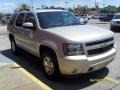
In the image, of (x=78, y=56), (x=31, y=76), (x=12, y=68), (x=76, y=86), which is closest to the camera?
(x=78, y=56)

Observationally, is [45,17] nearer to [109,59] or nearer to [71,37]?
[71,37]

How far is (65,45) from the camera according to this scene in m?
5.31

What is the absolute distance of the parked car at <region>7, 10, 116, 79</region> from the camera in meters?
5.27

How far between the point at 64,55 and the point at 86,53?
51 cm

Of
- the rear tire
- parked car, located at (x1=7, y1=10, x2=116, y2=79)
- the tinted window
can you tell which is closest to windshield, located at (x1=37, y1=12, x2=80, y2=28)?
parked car, located at (x1=7, y1=10, x2=116, y2=79)

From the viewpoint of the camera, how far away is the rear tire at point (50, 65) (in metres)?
5.70

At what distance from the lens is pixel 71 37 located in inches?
211

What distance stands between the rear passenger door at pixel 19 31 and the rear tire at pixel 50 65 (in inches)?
83.0

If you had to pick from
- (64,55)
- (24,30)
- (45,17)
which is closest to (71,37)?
(64,55)

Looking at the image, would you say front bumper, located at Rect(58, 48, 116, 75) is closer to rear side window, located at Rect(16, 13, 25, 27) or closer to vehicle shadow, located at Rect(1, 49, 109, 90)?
vehicle shadow, located at Rect(1, 49, 109, 90)

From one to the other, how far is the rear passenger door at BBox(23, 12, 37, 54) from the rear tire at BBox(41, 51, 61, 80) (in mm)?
782

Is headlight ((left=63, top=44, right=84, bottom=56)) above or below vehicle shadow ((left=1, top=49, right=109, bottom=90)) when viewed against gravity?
above

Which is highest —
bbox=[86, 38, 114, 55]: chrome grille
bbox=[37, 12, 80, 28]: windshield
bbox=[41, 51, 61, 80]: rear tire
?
bbox=[37, 12, 80, 28]: windshield

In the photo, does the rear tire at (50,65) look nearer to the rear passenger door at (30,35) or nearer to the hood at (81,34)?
the hood at (81,34)
